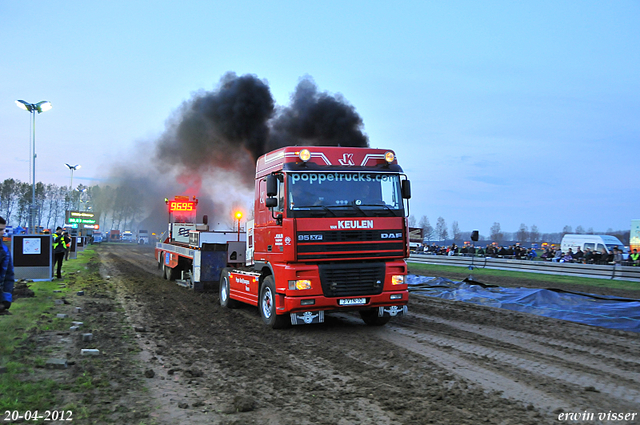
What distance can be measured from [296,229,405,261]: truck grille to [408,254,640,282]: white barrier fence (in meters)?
13.4

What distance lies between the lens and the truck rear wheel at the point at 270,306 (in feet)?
29.5

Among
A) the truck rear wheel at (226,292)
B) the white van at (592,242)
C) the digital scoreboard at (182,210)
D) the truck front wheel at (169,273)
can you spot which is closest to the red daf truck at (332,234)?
the truck rear wheel at (226,292)

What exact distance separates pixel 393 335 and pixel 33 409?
5.68 m

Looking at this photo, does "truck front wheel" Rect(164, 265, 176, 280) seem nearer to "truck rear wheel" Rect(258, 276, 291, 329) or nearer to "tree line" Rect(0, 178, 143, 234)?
"truck rear wheel" Rect(258, 276, 291, 329)

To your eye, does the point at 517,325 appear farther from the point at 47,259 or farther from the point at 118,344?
the point at 47,259

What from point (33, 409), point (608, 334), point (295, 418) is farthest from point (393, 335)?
point (33, 409)

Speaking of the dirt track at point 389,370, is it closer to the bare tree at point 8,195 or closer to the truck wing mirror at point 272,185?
the truck wing mirror at point 272,185

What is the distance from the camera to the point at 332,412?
4.70 m

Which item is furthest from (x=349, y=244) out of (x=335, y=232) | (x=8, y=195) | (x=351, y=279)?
(x=8, y=195)

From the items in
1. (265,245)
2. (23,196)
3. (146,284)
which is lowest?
(146,284)

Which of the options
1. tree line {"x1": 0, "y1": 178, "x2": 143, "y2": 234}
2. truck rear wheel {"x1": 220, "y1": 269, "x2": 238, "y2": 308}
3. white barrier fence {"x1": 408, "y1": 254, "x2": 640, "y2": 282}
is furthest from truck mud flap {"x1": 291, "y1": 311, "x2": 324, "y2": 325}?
tree line {"x1": 0, "y1": 178, "x2": 143, "y2": 234}

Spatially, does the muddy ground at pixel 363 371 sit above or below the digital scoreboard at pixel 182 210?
below

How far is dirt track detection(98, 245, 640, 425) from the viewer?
15.5ft

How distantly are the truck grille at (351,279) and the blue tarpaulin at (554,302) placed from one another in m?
4.33
